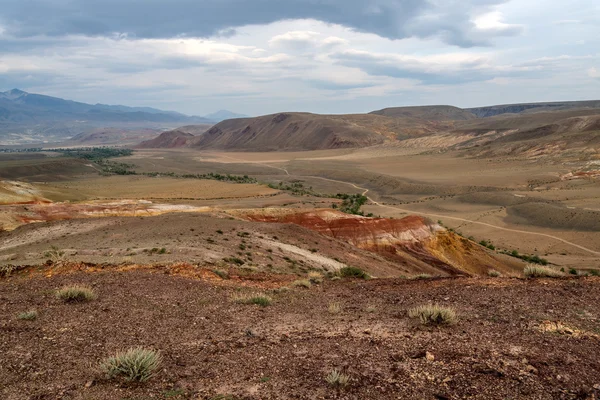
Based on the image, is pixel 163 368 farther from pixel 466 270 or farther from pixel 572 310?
pixel 466 270

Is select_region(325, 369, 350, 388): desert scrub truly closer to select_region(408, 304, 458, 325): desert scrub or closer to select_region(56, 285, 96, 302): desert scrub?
select_region(408, 304, 458, 325): desert scrub

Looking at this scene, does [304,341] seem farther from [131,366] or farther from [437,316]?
[131,366]

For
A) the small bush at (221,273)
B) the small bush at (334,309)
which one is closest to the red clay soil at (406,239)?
the small bush at (221,273)

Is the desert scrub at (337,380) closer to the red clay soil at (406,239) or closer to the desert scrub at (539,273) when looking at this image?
the desert scrub at (539,273)

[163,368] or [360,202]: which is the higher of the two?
[163,368]

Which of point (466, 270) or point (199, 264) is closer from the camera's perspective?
point (199, 264)

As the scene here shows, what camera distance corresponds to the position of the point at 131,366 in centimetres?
579

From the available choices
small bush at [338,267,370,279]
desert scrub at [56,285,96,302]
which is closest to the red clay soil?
small bush at [338,267,370,279]

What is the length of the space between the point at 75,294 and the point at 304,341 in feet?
15.9

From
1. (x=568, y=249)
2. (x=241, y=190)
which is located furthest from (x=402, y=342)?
(x=241, y=190)

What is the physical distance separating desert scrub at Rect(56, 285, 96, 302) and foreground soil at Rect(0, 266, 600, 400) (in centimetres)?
18

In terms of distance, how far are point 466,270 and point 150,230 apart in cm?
2009

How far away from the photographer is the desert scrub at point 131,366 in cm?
573

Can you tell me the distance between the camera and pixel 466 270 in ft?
96.1
